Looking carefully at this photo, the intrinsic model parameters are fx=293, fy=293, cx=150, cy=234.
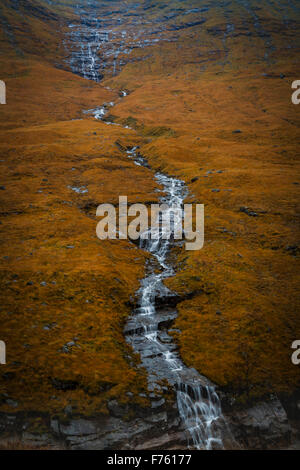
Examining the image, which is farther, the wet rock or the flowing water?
the wet rock

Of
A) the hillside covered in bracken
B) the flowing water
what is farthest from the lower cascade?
the hillside covered in bracken

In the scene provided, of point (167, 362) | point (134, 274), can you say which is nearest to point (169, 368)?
point (167, 362)

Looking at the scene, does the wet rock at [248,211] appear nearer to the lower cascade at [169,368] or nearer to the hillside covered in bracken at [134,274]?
the hillside covered in bracken at [134,274]

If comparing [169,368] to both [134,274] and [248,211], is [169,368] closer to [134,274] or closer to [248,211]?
[134,274]

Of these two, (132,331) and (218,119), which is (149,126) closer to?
(218,119)

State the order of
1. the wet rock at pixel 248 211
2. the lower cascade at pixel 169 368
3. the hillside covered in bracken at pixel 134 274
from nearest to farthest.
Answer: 1. the hillside covered in bracken at pixel 134 274
2. the lower cascade at pixel 169 368
3. the wet rock at pixel 248 211

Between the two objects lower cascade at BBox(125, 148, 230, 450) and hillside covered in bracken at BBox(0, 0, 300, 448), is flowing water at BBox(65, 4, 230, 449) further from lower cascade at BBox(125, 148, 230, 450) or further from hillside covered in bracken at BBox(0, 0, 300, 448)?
hillside covered in bracken at BBox(0, 0, 300, 448)

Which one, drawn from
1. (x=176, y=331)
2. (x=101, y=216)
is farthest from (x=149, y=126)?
(x=176, y=331)

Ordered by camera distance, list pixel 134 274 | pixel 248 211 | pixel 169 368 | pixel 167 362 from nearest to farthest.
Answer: pixel 169 368 → pixel 167 362 → pixel 134 274 → pixel 248 211

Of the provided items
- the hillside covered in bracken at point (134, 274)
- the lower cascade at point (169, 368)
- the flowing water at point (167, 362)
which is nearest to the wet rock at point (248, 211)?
the hillside covered in bracken at point (134, 274)

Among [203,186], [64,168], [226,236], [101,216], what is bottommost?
[226,236]
